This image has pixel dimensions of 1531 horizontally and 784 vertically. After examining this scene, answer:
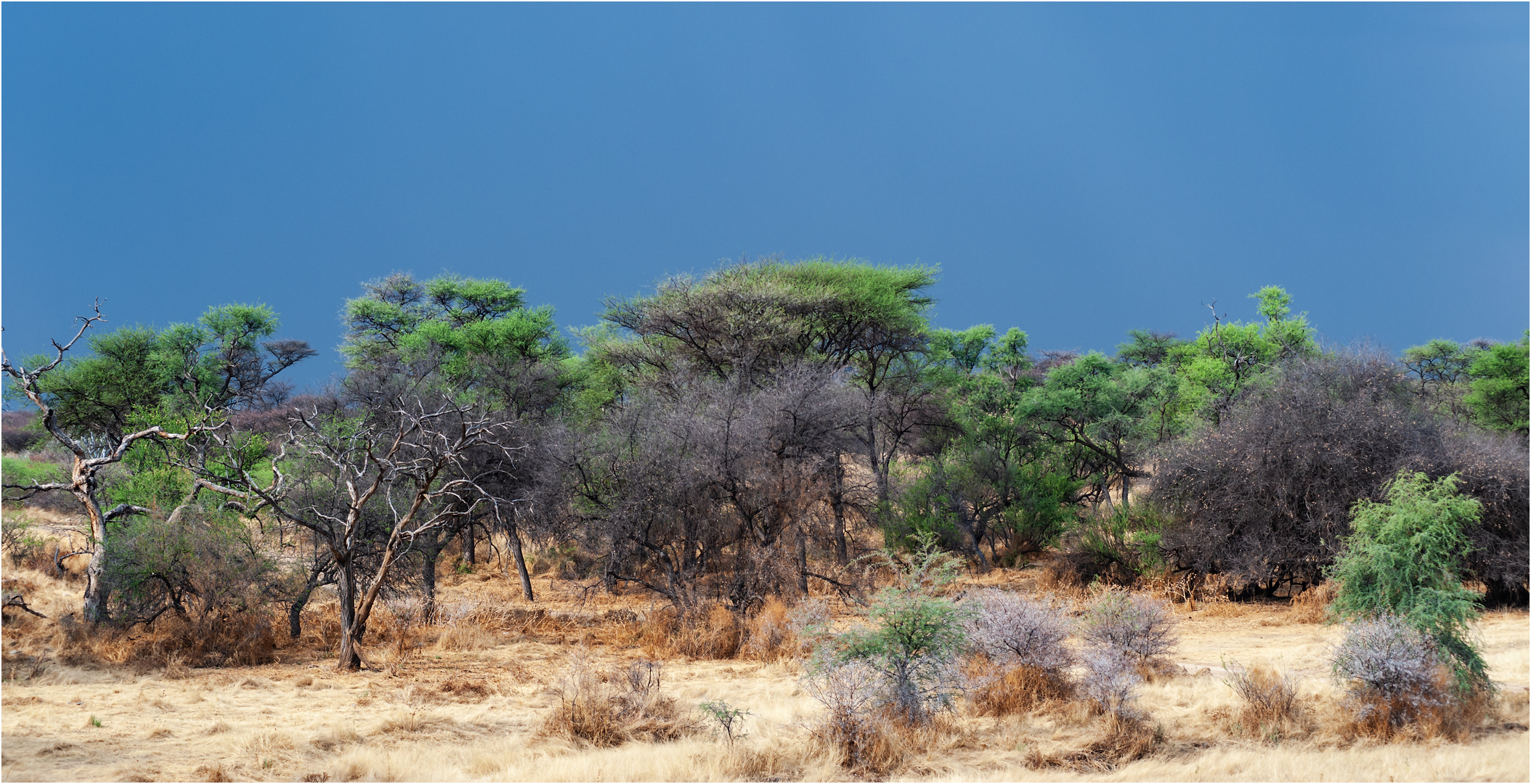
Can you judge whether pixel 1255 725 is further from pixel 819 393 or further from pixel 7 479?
pixel 7 479

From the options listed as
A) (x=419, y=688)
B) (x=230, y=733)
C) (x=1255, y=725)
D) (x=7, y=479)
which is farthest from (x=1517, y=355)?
(x=7, y=479)

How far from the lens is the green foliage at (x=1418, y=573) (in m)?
10.2

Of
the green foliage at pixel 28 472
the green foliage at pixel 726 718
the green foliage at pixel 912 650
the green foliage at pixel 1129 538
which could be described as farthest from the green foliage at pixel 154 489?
the green foliage at pixel 1129 538

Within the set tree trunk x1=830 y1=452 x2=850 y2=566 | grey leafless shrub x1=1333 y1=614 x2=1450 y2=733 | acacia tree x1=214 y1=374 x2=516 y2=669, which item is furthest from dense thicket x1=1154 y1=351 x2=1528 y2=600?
acacia tree x1=214 y1=374 x2=516 y2=669

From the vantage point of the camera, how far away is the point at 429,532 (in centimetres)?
1977

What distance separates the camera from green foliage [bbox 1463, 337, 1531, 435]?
1329 inches

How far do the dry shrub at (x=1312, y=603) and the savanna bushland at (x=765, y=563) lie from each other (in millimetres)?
79

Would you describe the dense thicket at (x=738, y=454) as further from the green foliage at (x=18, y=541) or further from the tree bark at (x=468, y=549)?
the green foliage at (x=18, y=541)

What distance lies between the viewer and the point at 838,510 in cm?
2006

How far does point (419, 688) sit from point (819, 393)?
31.4 ft

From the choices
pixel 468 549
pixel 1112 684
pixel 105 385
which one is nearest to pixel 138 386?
pixel 105 385

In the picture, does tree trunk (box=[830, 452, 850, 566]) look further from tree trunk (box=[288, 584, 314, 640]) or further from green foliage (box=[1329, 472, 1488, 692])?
green foliage (box=[1329, 472, 1488, 692])

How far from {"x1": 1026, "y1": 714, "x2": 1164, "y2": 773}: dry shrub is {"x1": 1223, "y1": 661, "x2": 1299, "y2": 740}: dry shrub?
1.11 metres

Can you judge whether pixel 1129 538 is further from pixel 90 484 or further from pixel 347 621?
pixel 90 484
